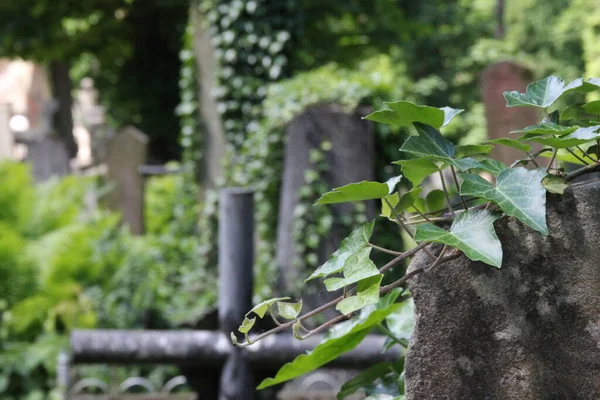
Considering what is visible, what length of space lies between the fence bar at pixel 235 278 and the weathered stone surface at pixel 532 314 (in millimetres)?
1534

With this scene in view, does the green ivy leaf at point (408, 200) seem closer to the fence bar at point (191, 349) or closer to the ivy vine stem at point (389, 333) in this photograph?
the ivy vine stem at point (389, 333)

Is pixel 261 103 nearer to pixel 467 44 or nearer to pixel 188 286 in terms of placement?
pixel 188 286

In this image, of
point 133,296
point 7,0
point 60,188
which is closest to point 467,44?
point 7,0

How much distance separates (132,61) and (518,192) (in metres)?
17.8

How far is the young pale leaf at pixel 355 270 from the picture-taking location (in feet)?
2.84

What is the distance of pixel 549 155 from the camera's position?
979 millimetres

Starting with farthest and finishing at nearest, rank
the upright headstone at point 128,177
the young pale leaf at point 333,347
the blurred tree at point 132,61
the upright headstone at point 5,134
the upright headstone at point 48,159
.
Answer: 1. the blurred tree at point 132,61
2. the upright headstone at point 5,134
3. the upright headstone at point 48,159
4. the upright headstone at point 128,177
5. the young pale leaf at point 333,347

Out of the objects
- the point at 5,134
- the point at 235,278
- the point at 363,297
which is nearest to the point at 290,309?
the point at 363,297

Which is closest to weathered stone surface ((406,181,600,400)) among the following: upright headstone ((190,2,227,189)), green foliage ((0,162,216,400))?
green foliage ((0,162,216,400))

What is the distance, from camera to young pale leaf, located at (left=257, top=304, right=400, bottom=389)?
1.04m

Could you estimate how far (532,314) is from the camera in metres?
0.88

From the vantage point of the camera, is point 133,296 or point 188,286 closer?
point 133,296

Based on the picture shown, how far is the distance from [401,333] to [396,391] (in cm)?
12

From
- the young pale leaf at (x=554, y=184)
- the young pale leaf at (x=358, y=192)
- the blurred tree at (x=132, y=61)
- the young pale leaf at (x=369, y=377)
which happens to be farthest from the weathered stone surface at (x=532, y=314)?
the blurred tree at (x=132, y=61)
